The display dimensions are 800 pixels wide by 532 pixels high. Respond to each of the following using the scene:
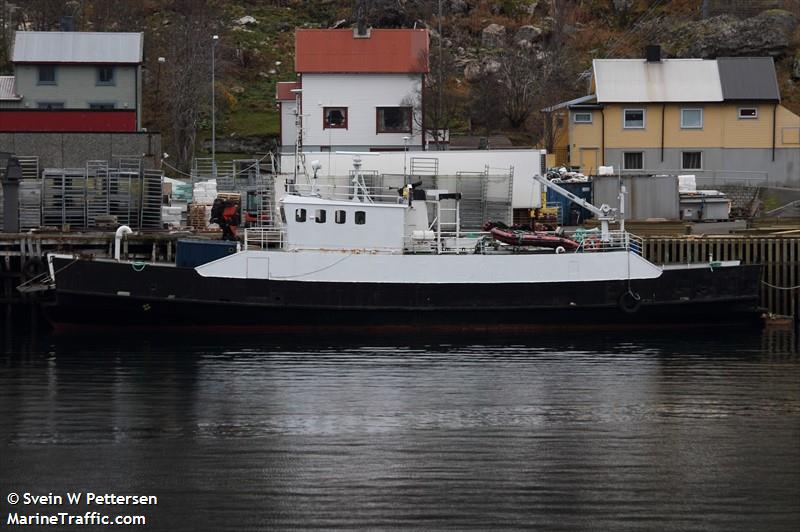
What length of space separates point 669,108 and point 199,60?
20480 millimetres

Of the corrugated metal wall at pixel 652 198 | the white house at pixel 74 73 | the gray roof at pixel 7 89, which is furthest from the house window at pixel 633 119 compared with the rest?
the gray roof at pixel 7 89

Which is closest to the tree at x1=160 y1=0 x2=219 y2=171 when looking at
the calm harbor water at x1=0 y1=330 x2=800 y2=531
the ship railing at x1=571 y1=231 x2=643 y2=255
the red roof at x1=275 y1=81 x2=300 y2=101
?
the red roof at x1=275 y1=81 x2=300 y2=101

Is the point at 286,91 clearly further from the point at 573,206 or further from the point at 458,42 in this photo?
the point at 573,206

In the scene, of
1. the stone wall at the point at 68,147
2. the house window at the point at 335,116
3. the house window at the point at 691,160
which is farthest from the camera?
the house window at the point at 691,160

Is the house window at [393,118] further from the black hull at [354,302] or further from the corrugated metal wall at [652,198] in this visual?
the black hull at [354,302]

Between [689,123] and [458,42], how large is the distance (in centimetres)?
1762

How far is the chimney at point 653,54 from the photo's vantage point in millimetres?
51094

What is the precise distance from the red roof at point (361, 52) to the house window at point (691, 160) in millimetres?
10687

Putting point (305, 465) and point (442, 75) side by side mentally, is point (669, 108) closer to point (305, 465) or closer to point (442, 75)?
point (442, 75)

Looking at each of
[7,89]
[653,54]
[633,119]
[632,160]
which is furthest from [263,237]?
[7,89]

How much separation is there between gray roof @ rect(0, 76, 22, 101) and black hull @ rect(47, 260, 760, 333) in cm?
2237

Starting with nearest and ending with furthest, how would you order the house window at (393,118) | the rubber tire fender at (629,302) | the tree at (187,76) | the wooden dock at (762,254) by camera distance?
the rubber tire fender at (629,302), the wooden dock at (762,254), the house window at (393,118), the tree at (187,76)

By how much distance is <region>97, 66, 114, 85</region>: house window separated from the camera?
53.1 meters

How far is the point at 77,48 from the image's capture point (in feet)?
174
